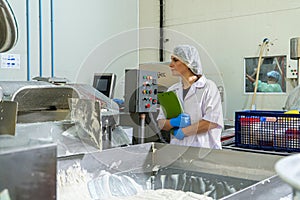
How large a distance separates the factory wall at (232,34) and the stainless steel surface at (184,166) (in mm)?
1551

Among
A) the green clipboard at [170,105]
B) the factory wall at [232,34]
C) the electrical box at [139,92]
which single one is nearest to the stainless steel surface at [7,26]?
the electrical box at [139,92]

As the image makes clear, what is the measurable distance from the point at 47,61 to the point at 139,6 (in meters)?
1.60

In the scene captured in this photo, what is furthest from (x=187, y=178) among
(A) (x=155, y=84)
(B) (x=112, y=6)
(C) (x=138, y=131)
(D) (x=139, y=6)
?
(D) (x=139, y=6)

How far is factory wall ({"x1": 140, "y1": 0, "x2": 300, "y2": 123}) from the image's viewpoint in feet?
10.2

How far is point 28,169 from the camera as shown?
457 millimetres

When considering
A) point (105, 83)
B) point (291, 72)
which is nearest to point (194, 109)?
point (105, 83)

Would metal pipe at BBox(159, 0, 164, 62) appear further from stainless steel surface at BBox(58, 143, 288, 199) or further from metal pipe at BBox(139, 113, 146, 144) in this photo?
stainless steel surface at BBox(58, 143, 288, 199)

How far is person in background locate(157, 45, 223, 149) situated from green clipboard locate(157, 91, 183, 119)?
0.04m

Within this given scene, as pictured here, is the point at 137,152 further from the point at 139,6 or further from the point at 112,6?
the point at 139,6

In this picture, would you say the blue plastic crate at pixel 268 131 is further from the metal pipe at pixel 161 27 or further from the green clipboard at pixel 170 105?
the metal pipe at pixel 161 27

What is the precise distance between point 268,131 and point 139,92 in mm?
623

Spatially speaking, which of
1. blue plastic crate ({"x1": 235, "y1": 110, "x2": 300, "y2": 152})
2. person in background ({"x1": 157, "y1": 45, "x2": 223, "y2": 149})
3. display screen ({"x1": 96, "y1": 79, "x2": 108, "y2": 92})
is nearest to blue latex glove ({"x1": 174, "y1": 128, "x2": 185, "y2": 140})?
person in background ({"x1": 157, "y1": 45, "x2": 223, "y2": 149})

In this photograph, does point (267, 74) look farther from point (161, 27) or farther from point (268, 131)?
point (268, 131)

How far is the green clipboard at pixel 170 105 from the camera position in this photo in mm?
1799
